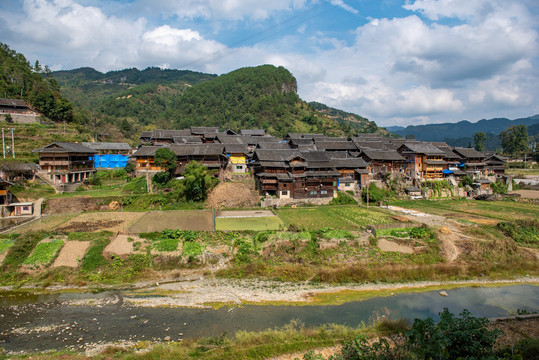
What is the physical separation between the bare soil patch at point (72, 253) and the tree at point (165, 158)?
15490 mm

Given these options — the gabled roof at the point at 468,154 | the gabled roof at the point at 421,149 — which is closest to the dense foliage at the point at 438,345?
the gabled roof at the point at 421,149

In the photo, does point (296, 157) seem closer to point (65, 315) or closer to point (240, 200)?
point (240, 200)

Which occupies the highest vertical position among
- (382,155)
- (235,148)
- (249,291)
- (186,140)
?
(186,140)

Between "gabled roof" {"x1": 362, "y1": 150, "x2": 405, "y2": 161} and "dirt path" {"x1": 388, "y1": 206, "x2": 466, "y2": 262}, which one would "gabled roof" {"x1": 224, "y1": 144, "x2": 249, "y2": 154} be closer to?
"gabled roof" {"x1": 362, "y1": 150, "x2": 405, "y2": 161}

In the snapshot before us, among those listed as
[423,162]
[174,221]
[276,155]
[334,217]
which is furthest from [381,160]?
[174,221]

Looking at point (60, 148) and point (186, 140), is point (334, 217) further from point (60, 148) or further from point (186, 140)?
point (60, 148)

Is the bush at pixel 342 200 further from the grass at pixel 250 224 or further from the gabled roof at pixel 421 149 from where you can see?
the gabled roof at pixel 421 149

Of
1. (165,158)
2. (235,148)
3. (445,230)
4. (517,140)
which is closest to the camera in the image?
(445,230)

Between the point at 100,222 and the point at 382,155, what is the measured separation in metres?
38.9

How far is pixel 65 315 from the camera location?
16938mm

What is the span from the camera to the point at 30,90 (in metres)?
61.0

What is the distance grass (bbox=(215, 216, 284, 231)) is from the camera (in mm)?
27141

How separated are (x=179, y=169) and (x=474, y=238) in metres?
34.3

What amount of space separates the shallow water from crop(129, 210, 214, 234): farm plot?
808 cm
